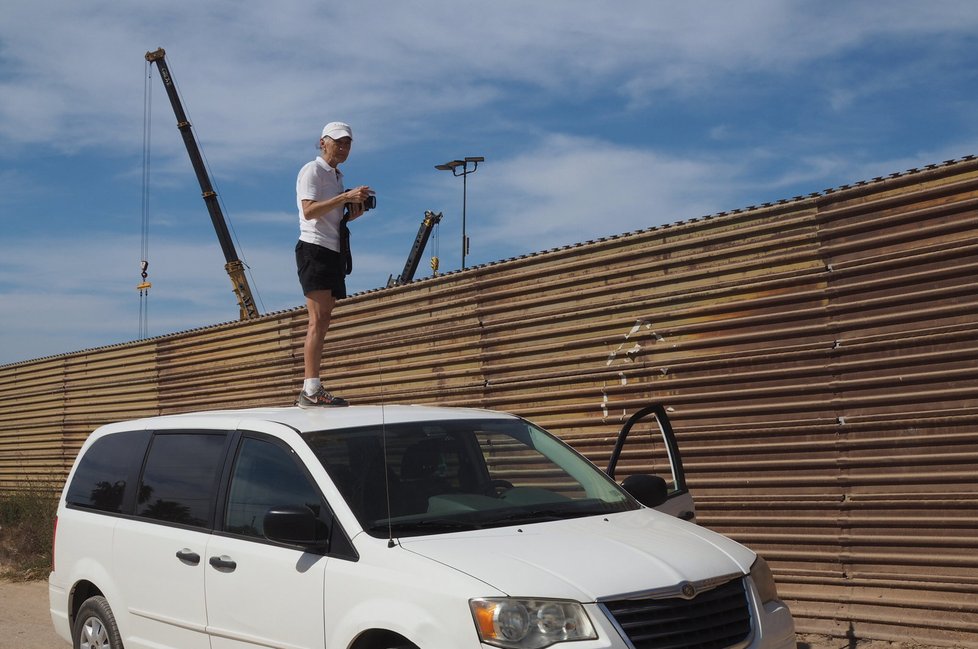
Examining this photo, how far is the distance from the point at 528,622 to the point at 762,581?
1.30 meters

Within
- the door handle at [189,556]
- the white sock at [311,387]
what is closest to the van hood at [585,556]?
the door handle at [189,556]

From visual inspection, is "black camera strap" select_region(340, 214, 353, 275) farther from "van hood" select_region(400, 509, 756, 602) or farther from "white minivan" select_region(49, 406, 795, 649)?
"van hood" select_region(400, 509, 756, 602)

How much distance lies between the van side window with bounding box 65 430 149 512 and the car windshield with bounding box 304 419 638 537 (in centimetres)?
175

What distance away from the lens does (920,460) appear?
661cm

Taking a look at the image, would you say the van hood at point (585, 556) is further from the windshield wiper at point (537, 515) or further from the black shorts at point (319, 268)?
the black shorts at point (319, 268)

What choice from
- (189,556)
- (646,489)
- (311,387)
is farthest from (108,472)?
(646,489)

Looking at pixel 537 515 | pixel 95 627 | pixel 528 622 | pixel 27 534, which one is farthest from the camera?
pixel 27 534

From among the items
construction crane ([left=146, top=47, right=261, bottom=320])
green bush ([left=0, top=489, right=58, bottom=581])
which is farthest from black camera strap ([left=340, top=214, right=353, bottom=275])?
construction crane ([left=146, top=47, right=261, bottom=320])

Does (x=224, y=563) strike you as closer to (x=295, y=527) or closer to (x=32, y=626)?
(x=295, y=527)

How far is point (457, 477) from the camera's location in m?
5.33

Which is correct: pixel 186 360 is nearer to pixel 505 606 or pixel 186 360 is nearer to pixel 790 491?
pixel 790 491

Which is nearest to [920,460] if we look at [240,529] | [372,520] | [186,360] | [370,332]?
[372,520]

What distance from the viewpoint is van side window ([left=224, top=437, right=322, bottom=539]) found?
16.7 ft

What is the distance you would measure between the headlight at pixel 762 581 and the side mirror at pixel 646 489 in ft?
3.03
